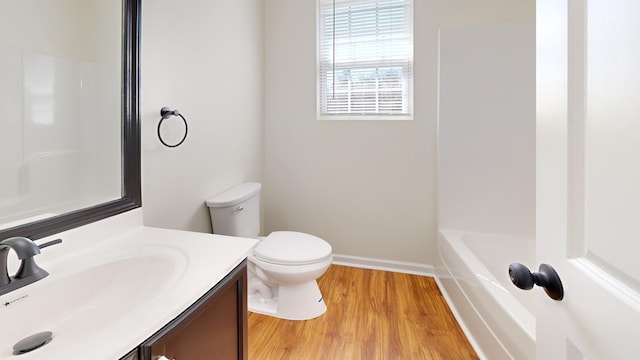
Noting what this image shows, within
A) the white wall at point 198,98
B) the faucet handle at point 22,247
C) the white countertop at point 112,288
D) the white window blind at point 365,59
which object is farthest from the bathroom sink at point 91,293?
the white window blind at point 365,59

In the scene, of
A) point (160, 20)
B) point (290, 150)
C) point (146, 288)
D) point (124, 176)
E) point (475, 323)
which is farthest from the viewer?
point (290, 150)

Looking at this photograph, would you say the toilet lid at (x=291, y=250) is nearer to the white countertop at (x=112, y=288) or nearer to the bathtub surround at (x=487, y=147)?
the white countertop at (x=112, y=288)

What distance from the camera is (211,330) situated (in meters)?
0.87

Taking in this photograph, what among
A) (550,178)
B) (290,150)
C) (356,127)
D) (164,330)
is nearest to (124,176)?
(164,330)

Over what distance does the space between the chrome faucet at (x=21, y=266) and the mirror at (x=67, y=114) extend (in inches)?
4.3

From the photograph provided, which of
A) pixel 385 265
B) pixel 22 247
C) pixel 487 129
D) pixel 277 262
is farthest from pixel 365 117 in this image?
pixel 22 247

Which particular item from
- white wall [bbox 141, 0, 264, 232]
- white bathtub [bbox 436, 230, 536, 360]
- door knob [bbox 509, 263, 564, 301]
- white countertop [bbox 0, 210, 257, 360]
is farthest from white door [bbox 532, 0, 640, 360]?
white wall [bbox 141, 0, 264, 232]

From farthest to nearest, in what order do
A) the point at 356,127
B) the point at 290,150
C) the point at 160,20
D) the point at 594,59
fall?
the point at 290,150
the point at 356,127
the point at 160,20
the point at 594,59

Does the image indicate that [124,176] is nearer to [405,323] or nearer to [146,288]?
[146,288]

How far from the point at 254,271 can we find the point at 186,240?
35.5 inches

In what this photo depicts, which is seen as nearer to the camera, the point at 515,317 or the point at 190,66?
the point at 515,317

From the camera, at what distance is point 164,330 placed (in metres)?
0.68

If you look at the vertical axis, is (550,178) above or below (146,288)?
above

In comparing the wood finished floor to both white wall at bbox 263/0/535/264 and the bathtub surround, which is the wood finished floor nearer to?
the bathtub surround
